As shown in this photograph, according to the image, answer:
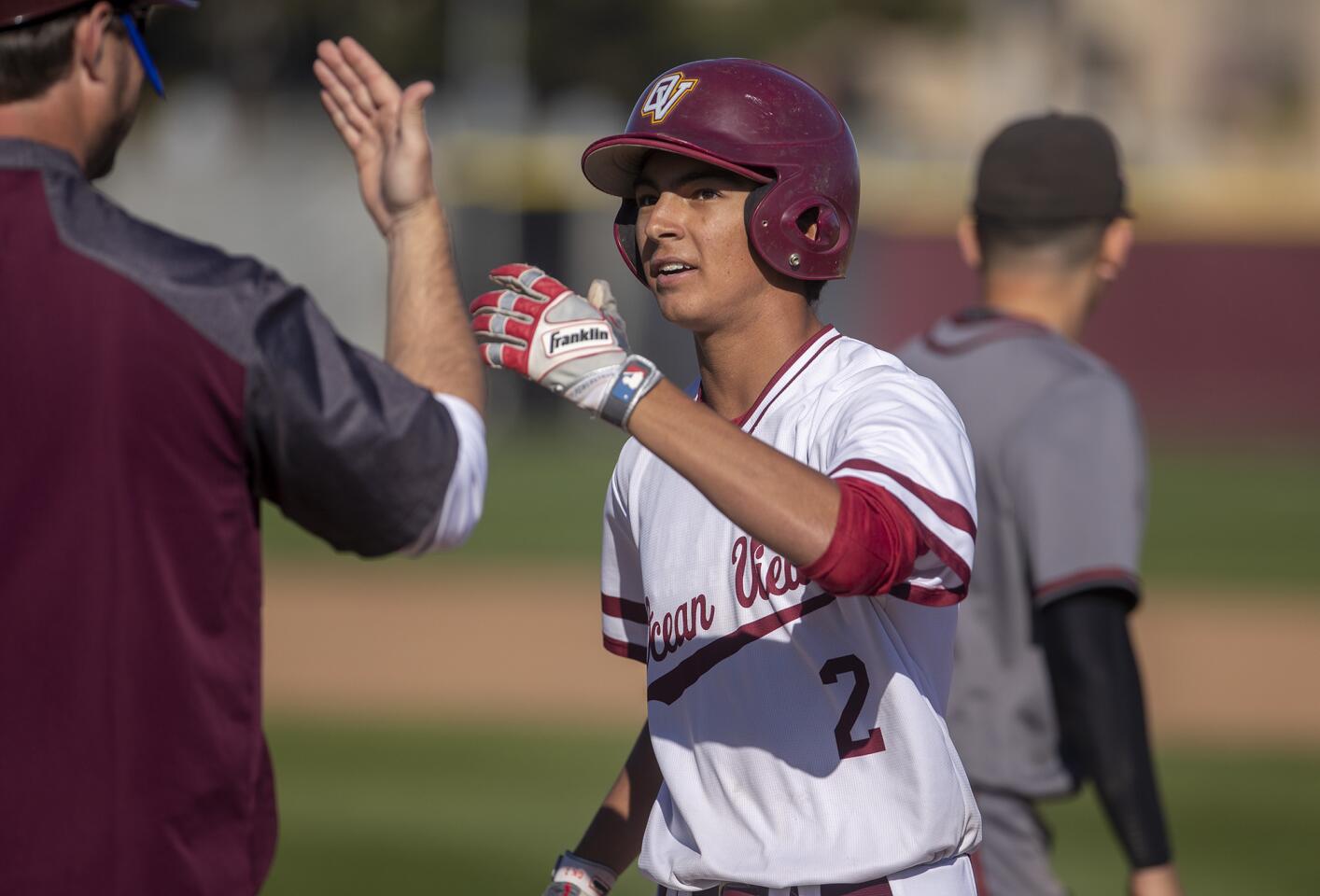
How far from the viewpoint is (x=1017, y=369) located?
3947 millimetres

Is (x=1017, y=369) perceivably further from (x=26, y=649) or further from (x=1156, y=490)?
(x=1156, y=490)

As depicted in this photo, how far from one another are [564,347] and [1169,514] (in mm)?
20273

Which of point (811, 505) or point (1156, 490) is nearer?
point (811, 505)

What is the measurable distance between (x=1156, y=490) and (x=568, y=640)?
12959 millimetres

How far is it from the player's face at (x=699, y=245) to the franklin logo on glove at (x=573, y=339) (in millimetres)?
550

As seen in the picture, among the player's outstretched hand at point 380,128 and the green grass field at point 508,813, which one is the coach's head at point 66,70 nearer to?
the player's outstretched hand at point 380,128

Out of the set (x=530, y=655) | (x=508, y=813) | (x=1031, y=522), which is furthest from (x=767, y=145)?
(x=530, y=655)

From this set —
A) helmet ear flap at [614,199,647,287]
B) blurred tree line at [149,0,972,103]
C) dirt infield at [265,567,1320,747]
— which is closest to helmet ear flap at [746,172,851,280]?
helmet ear flap at [614,199,647,287]

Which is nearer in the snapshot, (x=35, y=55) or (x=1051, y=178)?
(x=35, y=55)

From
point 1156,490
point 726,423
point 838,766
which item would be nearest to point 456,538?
point 726,423

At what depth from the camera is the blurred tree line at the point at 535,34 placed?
39.8 metres

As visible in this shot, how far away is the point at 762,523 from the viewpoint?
2.45 metres

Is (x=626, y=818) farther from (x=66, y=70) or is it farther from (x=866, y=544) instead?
(x=66, y=70)

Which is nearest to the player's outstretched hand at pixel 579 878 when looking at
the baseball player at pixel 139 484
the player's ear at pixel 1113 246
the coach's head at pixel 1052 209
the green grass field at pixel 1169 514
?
the baseball player at pixel 139 484
